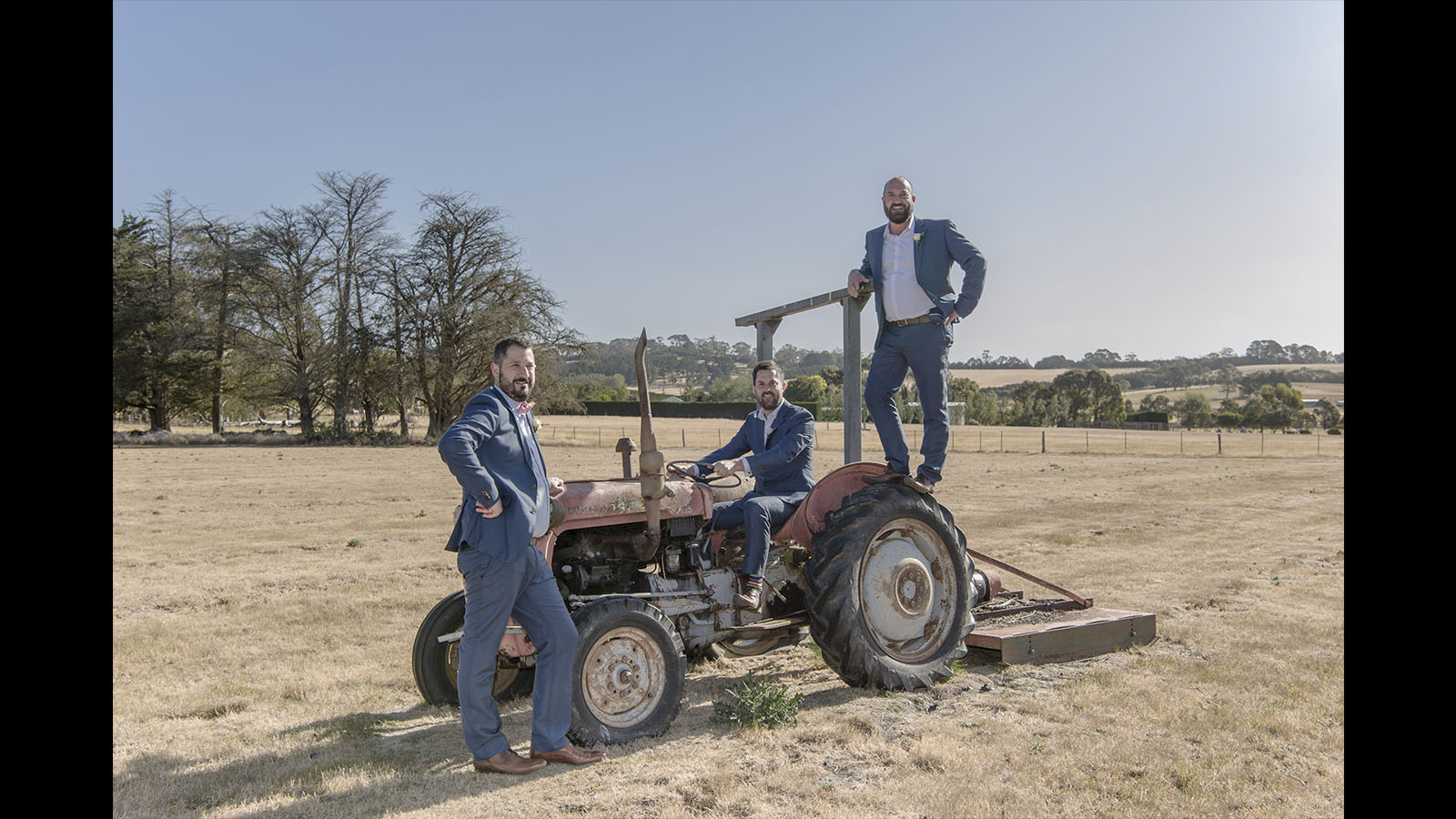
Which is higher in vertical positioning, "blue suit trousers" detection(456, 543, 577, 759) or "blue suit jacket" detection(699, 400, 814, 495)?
"blue suit jacket" detection(699, 400, 814, 495)

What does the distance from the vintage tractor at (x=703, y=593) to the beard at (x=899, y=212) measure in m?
1.47

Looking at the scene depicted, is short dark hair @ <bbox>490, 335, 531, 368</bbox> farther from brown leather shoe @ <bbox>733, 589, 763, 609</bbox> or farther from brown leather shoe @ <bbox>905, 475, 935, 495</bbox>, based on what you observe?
brown leather shoe @ <bbox>905, 475, 935, 495</bbox>

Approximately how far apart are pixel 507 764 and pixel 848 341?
330cm

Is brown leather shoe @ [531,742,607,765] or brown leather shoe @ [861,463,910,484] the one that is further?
brown leather shoe @ [861,463,910,484]

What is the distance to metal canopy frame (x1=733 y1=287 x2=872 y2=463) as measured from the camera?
6.16m

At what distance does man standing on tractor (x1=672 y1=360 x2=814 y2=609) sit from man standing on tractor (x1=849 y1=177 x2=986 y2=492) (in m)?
0.47

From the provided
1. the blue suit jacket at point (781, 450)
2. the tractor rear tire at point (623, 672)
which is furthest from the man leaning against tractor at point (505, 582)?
the blue suit jacket at point (781, 450)

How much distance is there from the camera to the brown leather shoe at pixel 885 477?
18.9 ft

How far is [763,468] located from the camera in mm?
5691

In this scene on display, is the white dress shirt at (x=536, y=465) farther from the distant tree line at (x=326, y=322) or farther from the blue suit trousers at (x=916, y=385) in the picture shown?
the distant tree line at (x=326, y=322)

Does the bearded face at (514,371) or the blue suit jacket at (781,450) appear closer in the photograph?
the bearded face at (514,371)

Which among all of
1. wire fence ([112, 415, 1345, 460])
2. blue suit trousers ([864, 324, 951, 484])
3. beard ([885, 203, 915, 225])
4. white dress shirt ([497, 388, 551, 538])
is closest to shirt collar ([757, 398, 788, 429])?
blue suit trousers ([864, 324, 951, 484])

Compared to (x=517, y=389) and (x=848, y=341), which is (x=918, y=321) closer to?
(x=848, y=341)
